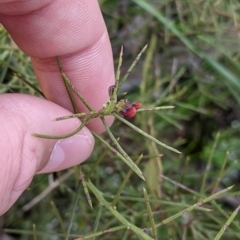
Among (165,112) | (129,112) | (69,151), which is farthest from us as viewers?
(165,112)

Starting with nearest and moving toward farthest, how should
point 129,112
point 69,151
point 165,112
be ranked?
point 129,112
point 69,151
point 165,112

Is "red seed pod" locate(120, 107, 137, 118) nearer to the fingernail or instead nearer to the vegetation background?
the fingernail

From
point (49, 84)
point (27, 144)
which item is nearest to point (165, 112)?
point (49, 84)

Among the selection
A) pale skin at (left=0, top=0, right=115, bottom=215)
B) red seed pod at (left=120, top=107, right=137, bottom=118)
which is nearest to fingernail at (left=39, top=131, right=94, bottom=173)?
pale skin at (left=0, top=0, right=115, bottom=215)

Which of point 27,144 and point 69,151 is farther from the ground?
point 27,144

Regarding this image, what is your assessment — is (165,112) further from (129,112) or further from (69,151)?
(129,112)

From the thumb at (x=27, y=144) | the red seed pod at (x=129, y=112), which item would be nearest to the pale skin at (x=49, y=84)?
the thumb at (x=27, y=144)

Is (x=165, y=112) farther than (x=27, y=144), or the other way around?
(x=165, y=112)
